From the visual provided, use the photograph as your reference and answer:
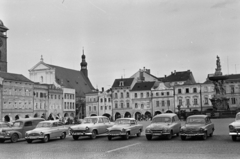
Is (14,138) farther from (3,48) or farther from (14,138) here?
(3,48)

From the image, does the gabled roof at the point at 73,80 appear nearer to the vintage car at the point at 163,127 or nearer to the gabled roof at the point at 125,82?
the gabled roof at the point at 125,82

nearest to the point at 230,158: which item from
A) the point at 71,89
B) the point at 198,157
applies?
the point at 198,157

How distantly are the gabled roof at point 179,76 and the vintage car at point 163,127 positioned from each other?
71.6m

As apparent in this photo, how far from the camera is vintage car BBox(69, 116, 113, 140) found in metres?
24.0

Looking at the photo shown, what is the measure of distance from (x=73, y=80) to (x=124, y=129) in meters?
84.0

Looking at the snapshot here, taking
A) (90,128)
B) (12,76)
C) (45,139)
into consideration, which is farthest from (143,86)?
(45,139)

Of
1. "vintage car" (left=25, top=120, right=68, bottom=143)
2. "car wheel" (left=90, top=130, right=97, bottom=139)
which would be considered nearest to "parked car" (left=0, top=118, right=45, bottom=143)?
"vintage car" (left=25, top=120, right=68, bottom=143)

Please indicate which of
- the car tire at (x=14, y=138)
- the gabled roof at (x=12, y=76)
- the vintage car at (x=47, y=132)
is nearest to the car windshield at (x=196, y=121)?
the vintage car at (x=47, y=132)

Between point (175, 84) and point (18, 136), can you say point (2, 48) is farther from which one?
point (18, 136)

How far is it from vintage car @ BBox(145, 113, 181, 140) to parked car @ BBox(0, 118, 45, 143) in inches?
368

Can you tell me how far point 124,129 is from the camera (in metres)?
22.6

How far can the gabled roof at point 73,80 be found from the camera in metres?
96.5

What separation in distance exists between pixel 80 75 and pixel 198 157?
335ft

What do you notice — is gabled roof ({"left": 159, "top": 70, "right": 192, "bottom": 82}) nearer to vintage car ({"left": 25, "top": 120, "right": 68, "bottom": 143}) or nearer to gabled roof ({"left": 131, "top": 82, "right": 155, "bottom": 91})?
gabled roof ({"left": 131, "top": 82, "right": 155, "bottom": 91})
